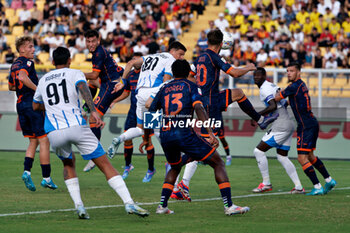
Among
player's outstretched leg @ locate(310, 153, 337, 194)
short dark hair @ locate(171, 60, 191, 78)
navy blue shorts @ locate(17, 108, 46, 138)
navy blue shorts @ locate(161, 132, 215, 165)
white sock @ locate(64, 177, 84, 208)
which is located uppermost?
short dark hair @ locate(171, 60, 191, 78)

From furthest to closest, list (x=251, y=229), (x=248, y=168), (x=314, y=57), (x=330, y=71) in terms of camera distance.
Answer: (x=314, y=57)
(x=330, y=71)
(x=248, y=168)
(x=251, y=229)

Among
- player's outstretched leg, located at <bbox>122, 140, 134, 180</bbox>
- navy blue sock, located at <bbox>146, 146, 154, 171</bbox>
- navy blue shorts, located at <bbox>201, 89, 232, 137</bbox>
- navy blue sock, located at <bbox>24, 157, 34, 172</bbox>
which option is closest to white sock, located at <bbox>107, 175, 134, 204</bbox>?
navy blue shorts, located at <bbox>201, 89, 232, 137</bbox>

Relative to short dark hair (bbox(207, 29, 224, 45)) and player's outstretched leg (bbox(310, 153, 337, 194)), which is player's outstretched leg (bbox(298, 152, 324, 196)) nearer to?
player's outstretched leg (bbox(310, 153, 337, 194))

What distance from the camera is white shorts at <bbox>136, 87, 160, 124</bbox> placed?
13.5 metres

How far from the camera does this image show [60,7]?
103 ft

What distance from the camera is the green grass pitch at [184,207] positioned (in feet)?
28.0

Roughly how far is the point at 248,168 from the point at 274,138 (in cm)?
381

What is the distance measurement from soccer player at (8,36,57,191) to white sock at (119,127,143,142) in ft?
5.56

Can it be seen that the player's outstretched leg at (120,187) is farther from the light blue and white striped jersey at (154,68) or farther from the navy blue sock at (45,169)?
the light blue and white striped jersey at (154,68)

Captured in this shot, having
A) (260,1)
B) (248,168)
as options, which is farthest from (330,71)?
(260,1)

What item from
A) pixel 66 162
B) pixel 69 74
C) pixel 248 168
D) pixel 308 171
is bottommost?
pixel 248 168

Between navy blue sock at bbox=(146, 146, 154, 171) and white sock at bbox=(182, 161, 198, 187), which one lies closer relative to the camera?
white sock at bbox=(182, 161, 198, 187)

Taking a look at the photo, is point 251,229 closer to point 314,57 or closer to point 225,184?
point 225,184

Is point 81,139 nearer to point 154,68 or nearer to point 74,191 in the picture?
point 74,191
